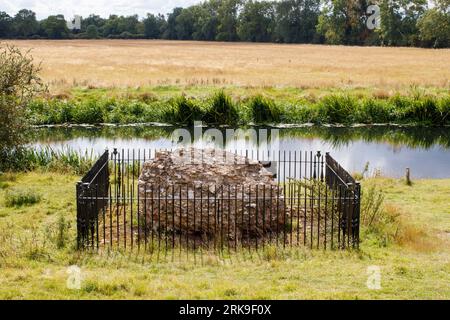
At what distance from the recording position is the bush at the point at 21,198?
607 inches

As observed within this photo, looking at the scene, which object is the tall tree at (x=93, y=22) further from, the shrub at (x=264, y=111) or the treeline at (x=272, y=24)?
the shrub at (x=264, y=111)

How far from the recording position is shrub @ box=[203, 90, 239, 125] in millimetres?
37062

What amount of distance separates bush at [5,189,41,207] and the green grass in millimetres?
853

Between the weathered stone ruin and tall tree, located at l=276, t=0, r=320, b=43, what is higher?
tall tree, located at l=276, t=0, r=320, b=43

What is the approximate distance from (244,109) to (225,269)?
28.0 meters

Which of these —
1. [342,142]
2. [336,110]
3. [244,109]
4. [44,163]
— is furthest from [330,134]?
[44,163]

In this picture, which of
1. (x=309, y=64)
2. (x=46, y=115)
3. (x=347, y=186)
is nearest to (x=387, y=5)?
(x=309, y=64)

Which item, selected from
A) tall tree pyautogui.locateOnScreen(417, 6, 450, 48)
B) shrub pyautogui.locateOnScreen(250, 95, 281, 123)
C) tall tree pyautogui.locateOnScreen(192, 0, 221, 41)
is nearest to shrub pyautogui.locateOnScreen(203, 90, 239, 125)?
shrub pyautogui.locateOnScreen(250, 95, 281, 123)

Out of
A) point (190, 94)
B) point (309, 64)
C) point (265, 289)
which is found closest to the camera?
point (265, 289)

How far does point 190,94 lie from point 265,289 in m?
34.0

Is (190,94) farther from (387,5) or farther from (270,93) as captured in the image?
(387,5)

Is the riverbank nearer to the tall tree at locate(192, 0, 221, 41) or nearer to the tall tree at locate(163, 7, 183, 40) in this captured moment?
the tall tree at locate(192, 0, 221, 41)

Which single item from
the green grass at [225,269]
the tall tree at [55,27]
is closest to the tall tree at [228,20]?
the tall tree at [55,27]
